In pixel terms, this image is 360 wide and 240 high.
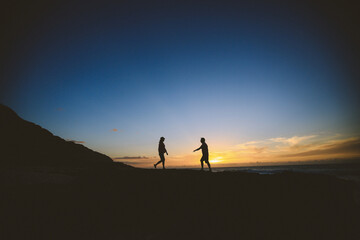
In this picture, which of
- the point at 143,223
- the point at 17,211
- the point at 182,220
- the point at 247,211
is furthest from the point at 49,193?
the point at 247,211

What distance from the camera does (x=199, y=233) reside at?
5059 millimetres

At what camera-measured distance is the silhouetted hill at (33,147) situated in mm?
15380

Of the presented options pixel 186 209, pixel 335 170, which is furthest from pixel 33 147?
pixel 335 170

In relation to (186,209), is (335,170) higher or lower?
lower

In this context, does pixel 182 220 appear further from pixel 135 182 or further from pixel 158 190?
pixel 135 182

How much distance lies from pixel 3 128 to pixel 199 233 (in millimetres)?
24211

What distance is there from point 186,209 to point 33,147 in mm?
20091

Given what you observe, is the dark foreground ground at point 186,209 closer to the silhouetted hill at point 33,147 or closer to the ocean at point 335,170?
the silhouetted hill at point 33,147

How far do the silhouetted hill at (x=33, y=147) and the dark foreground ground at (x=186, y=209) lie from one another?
10.7 metres

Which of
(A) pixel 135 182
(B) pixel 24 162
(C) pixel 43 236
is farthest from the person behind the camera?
(B) pixel 24 162

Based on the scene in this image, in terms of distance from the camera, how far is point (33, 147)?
1739 centimetres

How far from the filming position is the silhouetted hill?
15.4m

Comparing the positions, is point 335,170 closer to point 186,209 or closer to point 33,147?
point 186,209

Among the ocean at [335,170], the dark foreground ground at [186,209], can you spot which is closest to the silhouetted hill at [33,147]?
the dark foreground ground at [186,209]
